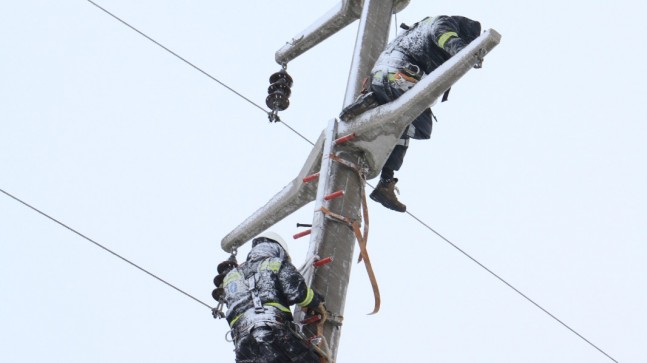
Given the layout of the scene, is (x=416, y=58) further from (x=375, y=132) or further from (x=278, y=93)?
(x=278, y=93)

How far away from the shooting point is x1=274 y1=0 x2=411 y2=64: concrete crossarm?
9750 mm

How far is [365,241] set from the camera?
25.4ft

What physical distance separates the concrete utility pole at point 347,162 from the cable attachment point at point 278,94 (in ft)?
3.11

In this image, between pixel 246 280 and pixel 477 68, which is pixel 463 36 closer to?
pixel 477 68

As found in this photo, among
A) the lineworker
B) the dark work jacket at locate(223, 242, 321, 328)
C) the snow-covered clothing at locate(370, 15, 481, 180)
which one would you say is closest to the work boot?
the lineworker

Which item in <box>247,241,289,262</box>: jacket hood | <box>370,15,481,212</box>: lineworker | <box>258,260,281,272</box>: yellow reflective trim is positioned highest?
<box>370,15,481,212</box>: lineworker

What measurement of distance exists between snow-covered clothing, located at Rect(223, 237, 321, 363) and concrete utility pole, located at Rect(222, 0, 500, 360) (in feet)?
0.45

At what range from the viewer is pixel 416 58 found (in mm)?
8375

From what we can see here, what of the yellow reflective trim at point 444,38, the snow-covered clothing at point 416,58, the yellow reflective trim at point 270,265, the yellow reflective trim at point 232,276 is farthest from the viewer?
the yellow reflective trim at point 444,38

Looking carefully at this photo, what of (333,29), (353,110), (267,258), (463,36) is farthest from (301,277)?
(333,29)

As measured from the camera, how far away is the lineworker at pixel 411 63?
8117 mm

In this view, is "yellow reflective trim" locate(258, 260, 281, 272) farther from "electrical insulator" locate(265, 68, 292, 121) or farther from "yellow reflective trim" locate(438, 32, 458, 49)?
"electrical insulator" locate(265, 68, 292, 121)

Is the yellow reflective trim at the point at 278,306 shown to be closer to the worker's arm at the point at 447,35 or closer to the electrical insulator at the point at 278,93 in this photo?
the worker's arm at the point at 447,35

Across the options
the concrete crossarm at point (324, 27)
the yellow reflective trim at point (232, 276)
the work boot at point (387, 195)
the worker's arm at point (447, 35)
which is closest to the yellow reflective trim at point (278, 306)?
the yellow reflective trim at point (232, 276)
